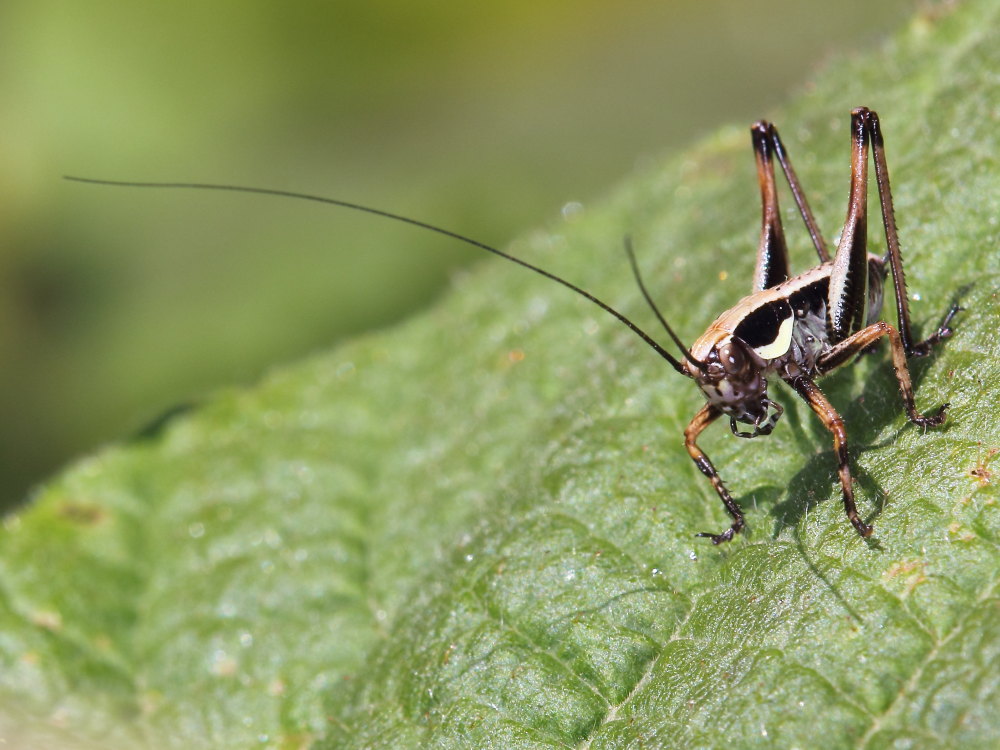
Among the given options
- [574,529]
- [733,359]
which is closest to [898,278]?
[733,359]

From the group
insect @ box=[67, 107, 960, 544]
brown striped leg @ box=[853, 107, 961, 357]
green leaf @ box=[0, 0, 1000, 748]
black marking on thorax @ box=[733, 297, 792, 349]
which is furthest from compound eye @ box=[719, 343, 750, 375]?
brown striped leg @ box=[853, 107, 961, 357]

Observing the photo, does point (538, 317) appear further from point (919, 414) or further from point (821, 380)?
point (919, 414)

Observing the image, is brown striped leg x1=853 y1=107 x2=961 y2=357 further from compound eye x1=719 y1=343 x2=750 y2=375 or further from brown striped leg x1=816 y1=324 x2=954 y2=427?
compound eye x1=719 y1=343 x2=750 y2=375

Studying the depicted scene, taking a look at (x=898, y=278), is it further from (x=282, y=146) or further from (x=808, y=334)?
(x=282, y=146)

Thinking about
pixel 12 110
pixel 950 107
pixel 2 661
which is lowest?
pixel 950 107

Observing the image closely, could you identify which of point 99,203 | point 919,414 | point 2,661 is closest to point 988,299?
point 919,414

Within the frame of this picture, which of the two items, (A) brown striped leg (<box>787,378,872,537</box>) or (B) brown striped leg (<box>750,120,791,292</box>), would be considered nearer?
(A) brown striped leg (<box>787,378,872,537</box>)

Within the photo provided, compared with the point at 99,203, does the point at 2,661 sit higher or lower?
lower
